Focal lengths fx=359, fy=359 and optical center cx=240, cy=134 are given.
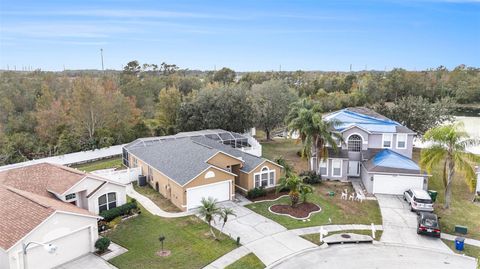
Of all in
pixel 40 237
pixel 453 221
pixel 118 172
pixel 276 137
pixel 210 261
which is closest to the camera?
pixel 40 237

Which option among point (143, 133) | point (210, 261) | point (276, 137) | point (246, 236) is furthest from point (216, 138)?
point (210, 261)

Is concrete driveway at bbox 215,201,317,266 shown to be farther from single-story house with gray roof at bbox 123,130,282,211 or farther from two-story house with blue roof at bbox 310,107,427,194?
two-story house with blue roof at bbox 310,107,427,194

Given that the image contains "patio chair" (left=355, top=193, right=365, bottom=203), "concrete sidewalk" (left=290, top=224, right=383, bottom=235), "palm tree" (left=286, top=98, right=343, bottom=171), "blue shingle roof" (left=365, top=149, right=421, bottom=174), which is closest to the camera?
"concrete sidewalk" (left=290, top=224, right=383, bottom=235)

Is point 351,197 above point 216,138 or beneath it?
beneath

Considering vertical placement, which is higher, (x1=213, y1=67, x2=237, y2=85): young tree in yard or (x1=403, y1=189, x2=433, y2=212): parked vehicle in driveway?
(x1=213, y1=67, x2=237, y2=85): young tree in yard

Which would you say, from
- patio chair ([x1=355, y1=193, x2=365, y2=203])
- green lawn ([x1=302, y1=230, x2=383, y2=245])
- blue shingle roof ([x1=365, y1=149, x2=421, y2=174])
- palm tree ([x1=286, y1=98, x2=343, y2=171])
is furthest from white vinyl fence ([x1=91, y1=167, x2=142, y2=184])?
blue shingle roof ([x1=365, y1=149, x2=421, y2=174])

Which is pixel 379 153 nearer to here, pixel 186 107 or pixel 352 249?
pixel 352 249
